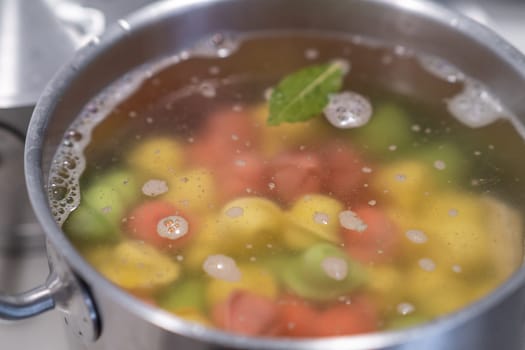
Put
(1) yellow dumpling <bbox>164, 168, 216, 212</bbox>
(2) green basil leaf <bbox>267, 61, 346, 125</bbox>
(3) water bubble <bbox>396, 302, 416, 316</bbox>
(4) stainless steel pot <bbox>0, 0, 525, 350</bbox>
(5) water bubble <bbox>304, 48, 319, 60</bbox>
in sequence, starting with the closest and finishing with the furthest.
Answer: (4) stainless steel pot <bbox>0, 0, 525, 350</bbox> < (3) water bubble <bbox>396, 302, 416, 316</bbox> < (1) yellow dumpling <bbox>164, 168, 216, 212</bbox> < (2) green basil leaf <bbox>267, 61, 346, 125</bbox> < (5) water bubble <bbox>304, 48, 319, 60</bbox>

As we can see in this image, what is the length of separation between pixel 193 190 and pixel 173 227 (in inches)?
2.5

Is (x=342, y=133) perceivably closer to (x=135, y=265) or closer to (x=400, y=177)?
(x=400, y=177)

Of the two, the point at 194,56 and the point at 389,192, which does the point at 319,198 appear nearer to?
the point at 389,192

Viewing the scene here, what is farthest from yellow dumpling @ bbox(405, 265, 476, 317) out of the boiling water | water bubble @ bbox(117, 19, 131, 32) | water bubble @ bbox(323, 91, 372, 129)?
water bubble @ bbox(117, 19, 131, 32)

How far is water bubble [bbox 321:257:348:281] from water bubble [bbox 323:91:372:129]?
0.77 feet

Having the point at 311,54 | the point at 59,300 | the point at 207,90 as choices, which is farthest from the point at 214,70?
the point at 59,300

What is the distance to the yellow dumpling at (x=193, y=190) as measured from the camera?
88 centimetres

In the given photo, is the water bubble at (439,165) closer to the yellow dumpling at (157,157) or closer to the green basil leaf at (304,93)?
the green basil leaf at (304,93)

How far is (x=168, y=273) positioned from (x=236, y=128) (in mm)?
256

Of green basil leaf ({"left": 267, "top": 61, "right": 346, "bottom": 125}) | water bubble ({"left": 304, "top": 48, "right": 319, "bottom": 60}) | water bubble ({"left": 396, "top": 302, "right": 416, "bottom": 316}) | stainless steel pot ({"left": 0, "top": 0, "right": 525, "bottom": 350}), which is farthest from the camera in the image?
water bubble ({"left": 304, "top": 48, "right": 319, "bottom": 60})

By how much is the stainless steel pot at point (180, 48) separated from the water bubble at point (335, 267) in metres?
0.18

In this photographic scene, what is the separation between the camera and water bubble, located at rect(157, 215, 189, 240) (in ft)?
2.77

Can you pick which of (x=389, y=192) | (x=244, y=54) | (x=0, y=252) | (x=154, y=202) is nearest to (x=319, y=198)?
(x=389, y=192)

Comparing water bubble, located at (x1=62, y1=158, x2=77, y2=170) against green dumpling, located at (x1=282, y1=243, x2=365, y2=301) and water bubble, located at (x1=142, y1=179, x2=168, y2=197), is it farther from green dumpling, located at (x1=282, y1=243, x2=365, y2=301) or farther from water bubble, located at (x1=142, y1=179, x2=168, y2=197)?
green dumpling, located at (x1=282, y1=243, x2=365, y2=301)
